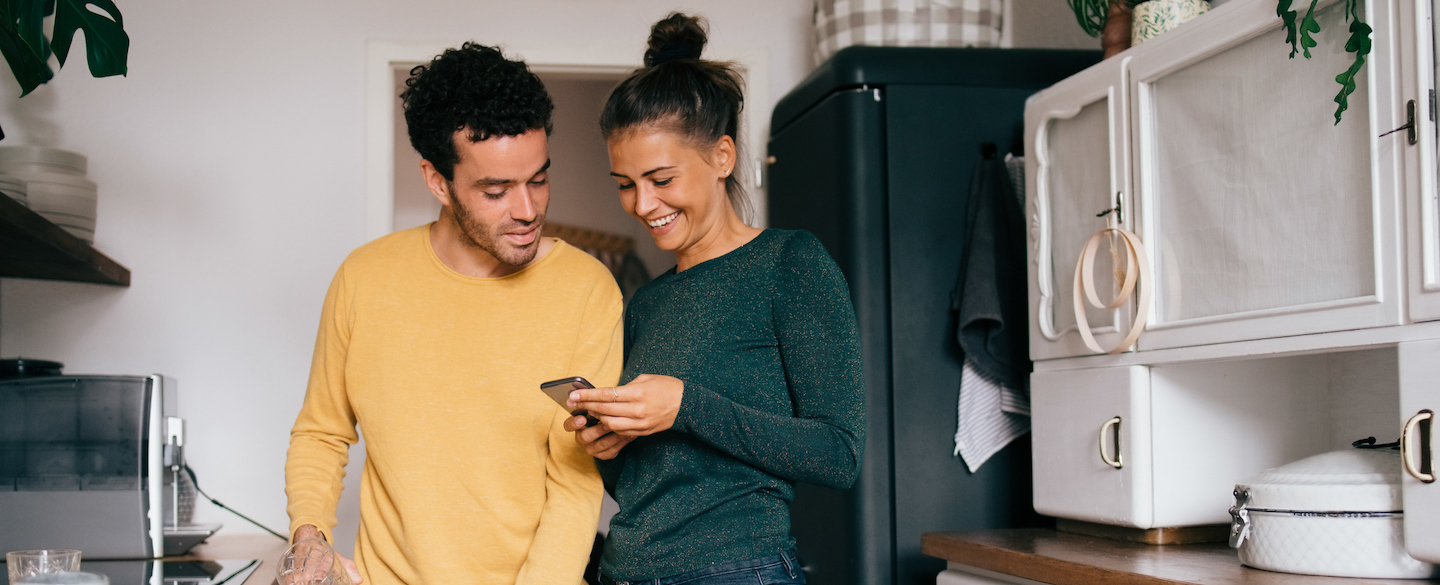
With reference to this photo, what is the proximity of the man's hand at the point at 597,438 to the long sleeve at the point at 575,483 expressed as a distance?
73mm

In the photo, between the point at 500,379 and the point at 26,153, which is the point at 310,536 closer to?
the point at 500,379

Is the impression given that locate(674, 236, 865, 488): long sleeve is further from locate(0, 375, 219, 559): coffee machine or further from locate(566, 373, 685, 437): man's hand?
locate(0, 375, 219, 559): coffee machine

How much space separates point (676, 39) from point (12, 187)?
123 cm

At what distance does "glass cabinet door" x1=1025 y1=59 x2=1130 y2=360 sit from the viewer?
1682 mm

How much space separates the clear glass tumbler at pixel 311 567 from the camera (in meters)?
1.15

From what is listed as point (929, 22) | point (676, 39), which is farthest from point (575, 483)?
point (929, 22)

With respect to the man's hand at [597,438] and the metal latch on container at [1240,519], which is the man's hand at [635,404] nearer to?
the man's hand at [597,438]

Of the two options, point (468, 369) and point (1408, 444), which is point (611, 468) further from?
point (1408, 444)

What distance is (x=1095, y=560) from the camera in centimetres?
144

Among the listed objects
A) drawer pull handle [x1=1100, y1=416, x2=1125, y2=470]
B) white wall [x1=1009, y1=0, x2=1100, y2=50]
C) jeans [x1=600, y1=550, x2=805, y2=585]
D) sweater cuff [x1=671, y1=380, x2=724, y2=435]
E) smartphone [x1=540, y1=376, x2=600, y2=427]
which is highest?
white wall [x1=1009, y1=0, x2=1100, y2=50]

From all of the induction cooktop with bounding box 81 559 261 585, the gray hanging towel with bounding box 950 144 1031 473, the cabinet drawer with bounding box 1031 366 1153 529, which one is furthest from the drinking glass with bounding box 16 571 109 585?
the gray hanging towel with bounding box 950 144 1031 473

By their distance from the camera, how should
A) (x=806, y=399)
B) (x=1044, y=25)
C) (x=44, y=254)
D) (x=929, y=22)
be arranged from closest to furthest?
(x=806, y=399) < (x=44, y=254) < (x=929, y=22) < (x=1044, y=25)

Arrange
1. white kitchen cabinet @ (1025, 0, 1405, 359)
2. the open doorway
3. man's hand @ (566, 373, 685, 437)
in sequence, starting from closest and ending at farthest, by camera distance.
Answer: man's hand @ (566, 373, 685, 437) → white kitchen cabinet @ (1025, 0, 1405, 359) → the open doorway

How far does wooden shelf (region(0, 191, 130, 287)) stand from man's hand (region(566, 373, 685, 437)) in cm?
102
